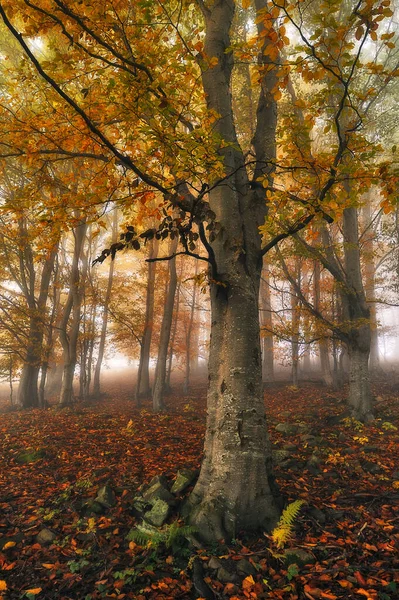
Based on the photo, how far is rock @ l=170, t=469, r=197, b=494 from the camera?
4684 millimetres

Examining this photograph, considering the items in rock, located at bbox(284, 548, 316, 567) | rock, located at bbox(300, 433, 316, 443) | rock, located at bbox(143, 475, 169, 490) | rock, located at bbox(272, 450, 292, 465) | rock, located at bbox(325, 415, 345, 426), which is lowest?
rock, located at bbox(284, 548, 316, 567)

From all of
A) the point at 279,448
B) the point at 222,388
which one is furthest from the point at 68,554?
the point at 279,448

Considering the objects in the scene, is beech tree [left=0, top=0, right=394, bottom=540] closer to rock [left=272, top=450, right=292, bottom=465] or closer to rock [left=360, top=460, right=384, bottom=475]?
rock [left=272, top=450, right=292, bottom=465]

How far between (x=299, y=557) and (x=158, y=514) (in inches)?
70.9

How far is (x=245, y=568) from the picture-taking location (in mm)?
3352

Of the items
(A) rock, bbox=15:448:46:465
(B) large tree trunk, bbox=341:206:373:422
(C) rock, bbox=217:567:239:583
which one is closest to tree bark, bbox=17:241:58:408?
(A) rock, bbox=15:448:46:465

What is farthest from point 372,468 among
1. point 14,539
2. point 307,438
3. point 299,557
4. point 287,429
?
point 14,539

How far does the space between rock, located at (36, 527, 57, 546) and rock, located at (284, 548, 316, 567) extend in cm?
278

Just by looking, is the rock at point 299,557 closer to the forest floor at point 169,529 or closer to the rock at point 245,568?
the forest floor at point 169,529

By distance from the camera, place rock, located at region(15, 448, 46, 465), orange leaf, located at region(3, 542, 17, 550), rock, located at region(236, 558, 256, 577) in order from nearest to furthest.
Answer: rock, located at region(236, 558, 256, 577)
orange leaf, located at region(3, 542, 17, 550)
rock, located at region(15, 448, 46, 465)

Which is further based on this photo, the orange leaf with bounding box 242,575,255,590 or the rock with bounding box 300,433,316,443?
the rock with bounding box 300,433,316,443

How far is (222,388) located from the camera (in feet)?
14.1

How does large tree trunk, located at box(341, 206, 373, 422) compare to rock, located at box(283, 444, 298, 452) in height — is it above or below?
above

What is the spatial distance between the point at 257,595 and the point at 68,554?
217cm
